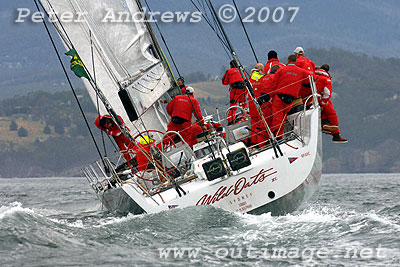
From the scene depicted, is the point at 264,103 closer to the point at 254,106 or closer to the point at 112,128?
the point at 254,106

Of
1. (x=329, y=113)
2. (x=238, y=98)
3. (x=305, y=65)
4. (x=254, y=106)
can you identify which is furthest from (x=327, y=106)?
(x=238, y=98)

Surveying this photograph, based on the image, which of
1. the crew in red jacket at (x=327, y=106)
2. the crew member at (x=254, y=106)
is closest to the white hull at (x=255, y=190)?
the crew member at (x=254, y=106)

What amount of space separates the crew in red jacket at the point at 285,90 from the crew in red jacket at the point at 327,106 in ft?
1.96

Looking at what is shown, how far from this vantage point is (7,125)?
110m

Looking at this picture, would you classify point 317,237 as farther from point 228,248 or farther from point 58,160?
point 58,160

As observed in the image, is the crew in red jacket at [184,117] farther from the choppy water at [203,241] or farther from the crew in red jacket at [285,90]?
the choppy water at [203,241]

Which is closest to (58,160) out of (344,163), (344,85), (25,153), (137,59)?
(25,153)

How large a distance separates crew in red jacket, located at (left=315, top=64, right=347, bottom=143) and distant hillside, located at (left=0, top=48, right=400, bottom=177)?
8083 centimetres

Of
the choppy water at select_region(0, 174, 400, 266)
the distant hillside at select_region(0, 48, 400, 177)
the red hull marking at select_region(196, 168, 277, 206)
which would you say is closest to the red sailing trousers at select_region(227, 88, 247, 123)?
the red hull marking at select_region(196, 168, 277, 206)

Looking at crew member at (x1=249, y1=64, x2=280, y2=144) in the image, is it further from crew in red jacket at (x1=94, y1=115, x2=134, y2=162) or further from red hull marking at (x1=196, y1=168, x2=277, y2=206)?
crew in red jacket at (x1=94, y1=115, x2=134, y2=162)

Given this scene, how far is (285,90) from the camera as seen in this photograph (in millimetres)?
8523

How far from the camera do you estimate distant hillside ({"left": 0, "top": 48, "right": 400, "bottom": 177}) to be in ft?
339

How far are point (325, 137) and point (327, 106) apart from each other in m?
104

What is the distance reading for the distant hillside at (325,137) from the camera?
103 meters
